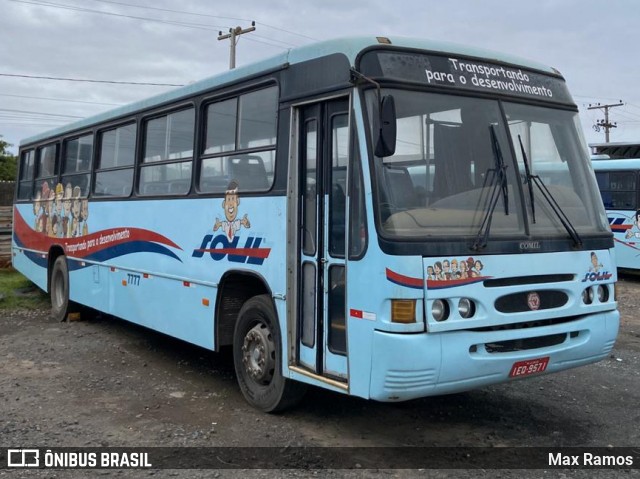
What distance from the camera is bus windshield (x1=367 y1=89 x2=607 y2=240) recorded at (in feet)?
15.5

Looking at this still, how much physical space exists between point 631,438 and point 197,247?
13.8 ft

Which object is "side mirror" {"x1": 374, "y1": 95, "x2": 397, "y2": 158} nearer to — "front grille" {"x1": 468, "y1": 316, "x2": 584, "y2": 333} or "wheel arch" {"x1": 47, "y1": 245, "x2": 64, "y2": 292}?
"front grille" {"x1": 468, "y1": 316, "x2": 584, "y2": 333}

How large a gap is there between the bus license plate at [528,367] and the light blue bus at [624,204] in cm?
1191

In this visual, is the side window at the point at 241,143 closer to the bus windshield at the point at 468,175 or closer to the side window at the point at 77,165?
the bus windshield at the point at 468,175

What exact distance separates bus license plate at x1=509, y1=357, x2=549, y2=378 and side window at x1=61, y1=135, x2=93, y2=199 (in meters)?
6.84

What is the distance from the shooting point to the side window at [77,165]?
9727 mm

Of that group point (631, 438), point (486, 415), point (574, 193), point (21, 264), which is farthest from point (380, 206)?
point (21, 264)

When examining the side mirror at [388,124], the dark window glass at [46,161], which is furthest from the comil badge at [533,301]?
the dark window glass at [46,161]

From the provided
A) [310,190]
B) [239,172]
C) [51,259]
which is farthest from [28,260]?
[310,190]

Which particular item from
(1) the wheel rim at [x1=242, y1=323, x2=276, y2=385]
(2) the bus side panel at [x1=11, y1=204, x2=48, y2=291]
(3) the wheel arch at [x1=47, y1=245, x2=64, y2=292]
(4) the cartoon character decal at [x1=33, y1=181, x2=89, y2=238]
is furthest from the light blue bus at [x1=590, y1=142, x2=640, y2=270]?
(1) the wheel rim at [x1=242, y1=323, x2=276, y2=385]

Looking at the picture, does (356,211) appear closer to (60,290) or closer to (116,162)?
(116,162)

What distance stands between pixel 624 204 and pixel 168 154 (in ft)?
40.4

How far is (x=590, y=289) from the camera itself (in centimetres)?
531

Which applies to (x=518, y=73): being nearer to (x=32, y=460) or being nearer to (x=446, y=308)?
(x=446, y=308)
